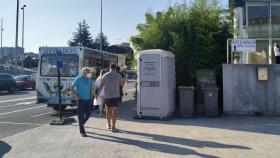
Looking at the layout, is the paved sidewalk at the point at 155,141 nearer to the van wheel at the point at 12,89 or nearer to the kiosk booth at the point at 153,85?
the kiosk booth at the point at 153,85

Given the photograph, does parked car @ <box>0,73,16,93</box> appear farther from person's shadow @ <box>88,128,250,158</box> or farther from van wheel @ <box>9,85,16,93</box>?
person's shadow @ <box>88,128,250,158</box>

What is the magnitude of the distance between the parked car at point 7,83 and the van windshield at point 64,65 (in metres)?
18.9

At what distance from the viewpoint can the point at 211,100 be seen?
50.7 ft

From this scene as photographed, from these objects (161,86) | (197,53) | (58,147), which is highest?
(197,53)

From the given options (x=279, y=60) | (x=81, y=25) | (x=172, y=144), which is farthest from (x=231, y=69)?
(x=81, y=25)

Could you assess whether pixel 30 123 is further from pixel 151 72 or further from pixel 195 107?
pixel 195 107

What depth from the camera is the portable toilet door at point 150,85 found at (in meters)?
14.9

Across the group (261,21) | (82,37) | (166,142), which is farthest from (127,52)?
(82,37)

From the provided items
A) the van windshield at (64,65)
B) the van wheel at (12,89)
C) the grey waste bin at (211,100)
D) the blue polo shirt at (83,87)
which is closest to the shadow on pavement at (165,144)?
the blue polo shirt at (83,87)

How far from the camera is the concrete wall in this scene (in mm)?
15953

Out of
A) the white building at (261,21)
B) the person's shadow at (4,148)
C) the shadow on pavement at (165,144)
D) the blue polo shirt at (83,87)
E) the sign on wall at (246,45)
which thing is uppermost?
the white building at (261,21)

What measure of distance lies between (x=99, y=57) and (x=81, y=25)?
68299mm

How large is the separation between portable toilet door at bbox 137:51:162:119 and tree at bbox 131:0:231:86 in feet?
10.3

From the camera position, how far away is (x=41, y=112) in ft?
65.8
